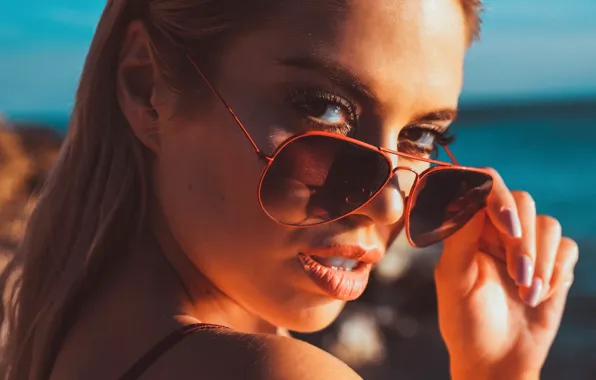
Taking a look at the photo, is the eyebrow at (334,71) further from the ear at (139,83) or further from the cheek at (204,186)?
the ear at (139,83)

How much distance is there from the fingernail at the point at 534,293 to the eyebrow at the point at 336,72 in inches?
36.5

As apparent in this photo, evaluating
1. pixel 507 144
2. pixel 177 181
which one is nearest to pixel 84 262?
pixel 177 181

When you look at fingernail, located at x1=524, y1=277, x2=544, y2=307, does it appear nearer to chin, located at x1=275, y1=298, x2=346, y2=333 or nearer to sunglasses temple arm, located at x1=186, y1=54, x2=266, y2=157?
chin, located at x1=275, y1=298, x2=346, y2=333

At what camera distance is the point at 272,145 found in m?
1.70

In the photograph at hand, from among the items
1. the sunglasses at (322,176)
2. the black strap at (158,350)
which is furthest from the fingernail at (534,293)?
the black strap at (158,350)

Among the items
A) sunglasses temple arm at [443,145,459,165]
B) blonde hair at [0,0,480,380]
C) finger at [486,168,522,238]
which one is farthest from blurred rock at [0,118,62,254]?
finger at [486,168,522,238]

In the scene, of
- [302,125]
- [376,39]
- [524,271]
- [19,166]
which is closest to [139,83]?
[302,125]

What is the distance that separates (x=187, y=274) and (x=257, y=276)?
0.66 ft

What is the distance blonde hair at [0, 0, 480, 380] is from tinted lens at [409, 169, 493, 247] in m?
0.65

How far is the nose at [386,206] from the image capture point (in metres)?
1.77

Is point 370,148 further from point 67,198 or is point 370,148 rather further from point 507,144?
point 507,144

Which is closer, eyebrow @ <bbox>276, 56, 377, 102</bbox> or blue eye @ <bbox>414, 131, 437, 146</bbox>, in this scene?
eyebrow @ <bbox>276, 56, 377, 102</bbox>

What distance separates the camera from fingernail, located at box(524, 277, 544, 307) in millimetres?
2244

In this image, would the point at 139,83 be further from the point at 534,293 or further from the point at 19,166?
the point at 19,166
